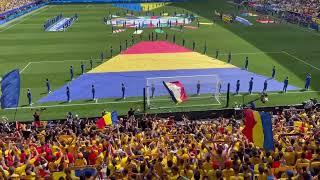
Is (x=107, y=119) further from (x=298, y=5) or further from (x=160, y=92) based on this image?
(x=298, y=5)

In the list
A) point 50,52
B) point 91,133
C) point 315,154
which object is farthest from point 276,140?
point 50,52

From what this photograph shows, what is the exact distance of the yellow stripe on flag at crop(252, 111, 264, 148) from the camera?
517 inches

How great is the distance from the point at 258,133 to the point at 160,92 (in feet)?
53.5

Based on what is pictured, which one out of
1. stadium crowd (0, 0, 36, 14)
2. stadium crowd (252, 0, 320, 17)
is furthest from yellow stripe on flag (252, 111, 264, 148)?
stadium crowd (0, 0, 36, 14)

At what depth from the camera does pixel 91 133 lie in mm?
17719

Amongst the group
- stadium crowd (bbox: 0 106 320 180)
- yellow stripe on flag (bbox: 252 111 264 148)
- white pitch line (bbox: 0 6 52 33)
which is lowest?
white pitch line (bbox: 0 6 52 33)

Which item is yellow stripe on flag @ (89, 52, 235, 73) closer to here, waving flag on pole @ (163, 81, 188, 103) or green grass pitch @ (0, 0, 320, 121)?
green grass pitch @ (0, 0, 320, 121)

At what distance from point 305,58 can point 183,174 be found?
30.1 meters

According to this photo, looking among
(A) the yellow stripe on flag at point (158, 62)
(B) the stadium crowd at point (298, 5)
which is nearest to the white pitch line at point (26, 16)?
(A) the yellow stripe on flag at point (158, 62)

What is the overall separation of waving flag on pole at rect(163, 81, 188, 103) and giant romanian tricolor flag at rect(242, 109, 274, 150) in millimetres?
13552

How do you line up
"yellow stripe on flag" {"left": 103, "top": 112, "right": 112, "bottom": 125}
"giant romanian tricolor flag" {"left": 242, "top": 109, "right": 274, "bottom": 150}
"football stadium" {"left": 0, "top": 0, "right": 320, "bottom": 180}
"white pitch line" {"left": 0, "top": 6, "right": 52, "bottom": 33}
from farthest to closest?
"white pitch line" {"left": 0, "top": 6, "right": 52, "bottom": 33}
"yellow stripe on flag" {"left": 103, "top": 112, "right": 112, "bottom": 125}
"giant romanian tricolor flag" {"left": 242, "top": 109, "right": 274, "bottom": 150}
"football stadium" {"left": 0, "top": 0, "right": 320, "bottom": 180}

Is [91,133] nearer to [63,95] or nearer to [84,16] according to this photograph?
[63,95]

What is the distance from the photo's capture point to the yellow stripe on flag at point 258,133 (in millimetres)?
13133

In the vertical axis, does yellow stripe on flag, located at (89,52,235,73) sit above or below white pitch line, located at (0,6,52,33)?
below
